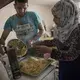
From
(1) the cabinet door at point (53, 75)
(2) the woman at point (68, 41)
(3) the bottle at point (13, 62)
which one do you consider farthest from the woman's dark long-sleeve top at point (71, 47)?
(3) the bottle at point (13, 62)

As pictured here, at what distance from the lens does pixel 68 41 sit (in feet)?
3.61

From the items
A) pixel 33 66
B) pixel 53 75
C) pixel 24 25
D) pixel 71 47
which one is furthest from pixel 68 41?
pixel 24 25

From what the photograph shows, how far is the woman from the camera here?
108cm

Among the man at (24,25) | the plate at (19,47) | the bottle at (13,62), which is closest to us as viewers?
the bottle at (13,62)

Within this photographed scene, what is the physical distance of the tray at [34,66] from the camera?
1.23 m

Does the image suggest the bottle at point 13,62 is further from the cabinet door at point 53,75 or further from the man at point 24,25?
the man at point 24,25

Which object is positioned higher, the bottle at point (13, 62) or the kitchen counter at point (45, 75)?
the bottle at point (13, 62)

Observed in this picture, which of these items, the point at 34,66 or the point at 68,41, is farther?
the point at 34,66

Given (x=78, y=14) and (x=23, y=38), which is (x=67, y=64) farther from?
(x=23, y=38)

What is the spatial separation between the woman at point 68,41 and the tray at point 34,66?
167mm

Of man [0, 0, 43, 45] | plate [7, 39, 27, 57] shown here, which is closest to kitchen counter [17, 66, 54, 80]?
plate [7, 39, 27, 57]

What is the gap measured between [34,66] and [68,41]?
1.23 feet

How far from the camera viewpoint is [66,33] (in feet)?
3.67

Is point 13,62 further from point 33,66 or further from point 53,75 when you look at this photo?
point 53,75
